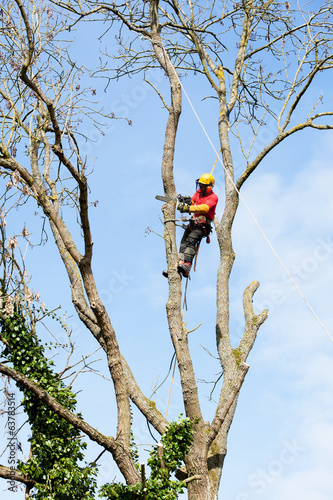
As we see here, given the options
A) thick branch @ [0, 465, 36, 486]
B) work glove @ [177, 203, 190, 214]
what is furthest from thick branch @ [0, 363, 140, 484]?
work glove @ [177, 203, 190, 214]

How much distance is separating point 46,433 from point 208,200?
338 centimetres

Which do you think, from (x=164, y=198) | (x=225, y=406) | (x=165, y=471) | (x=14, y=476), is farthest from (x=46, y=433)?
(x=164, y=198)

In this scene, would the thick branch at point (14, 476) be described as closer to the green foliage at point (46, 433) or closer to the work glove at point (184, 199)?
the green foliage at point (46, 433)

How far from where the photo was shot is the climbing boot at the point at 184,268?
23.1 feet

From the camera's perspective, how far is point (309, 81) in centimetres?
869

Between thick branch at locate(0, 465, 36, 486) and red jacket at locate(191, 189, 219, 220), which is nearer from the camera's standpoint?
thick branch at locate(0, 465, 36, 486)

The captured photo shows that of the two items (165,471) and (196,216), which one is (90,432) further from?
(196,216)

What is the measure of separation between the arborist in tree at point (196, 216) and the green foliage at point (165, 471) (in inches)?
A: 71.0

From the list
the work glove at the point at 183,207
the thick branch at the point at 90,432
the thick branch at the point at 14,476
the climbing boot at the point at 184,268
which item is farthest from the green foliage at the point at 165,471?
the work glove at the point at 183,207

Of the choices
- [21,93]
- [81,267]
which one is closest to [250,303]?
[81,267]

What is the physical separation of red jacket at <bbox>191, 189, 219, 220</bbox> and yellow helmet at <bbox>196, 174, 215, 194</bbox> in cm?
6

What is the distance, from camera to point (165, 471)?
6.14 m

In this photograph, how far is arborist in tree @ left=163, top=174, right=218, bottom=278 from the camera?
23.8 feet

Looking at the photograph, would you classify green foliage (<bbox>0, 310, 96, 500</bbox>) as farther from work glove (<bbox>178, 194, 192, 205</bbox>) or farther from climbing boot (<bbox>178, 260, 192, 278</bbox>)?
work glove (<bbox>178, 194, 192, 205</bbox>)
